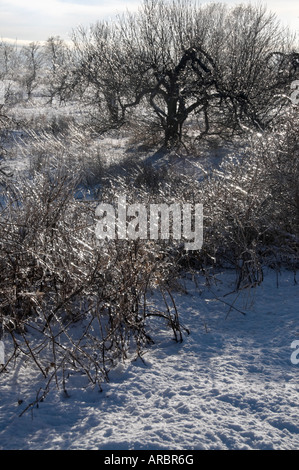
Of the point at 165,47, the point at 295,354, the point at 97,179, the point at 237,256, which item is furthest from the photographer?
the point at 165,47

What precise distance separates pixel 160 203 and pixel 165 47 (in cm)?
849

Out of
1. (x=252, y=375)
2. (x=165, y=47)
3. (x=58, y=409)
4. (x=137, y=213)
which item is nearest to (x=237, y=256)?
(x=137, y=213)

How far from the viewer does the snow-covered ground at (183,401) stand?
7.38 feet

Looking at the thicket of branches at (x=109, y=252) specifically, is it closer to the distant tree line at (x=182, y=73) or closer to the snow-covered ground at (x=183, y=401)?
the snow-covered ground at (x=183, y=401)

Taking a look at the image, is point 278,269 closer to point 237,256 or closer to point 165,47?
point 237,256

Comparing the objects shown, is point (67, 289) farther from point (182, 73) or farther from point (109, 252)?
point (182, 73)

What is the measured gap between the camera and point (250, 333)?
11.7 ft

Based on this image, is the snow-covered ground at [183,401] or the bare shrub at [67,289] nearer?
the snow-covered ground at [183,401]
